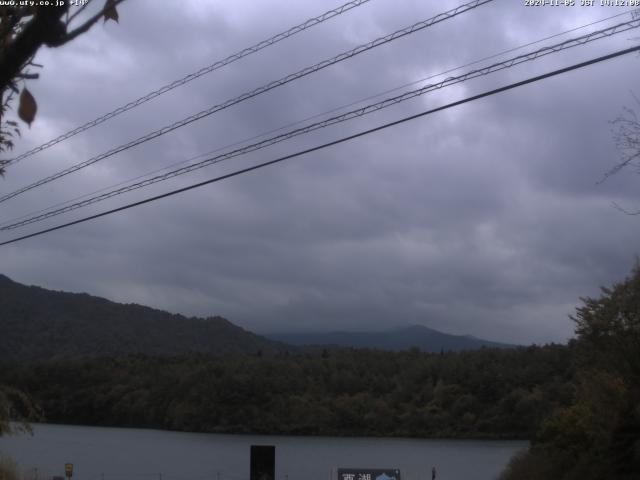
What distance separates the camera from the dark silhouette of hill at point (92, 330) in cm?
8688

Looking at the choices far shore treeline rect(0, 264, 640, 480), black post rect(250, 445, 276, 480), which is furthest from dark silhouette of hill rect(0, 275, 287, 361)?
black post rect(250, 445, 276, 480)

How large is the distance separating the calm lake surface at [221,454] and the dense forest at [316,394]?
2459mm

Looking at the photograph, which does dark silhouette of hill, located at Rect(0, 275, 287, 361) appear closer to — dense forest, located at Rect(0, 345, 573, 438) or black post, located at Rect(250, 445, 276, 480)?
dense forest, located at Rect(0, 345, 573, 438)

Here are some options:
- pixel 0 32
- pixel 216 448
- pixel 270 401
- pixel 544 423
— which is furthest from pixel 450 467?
pixel 0 32

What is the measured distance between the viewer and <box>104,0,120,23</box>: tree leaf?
15.0ft

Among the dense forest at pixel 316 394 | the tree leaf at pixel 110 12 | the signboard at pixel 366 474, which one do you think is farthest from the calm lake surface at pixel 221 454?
the tree leaf at pixel 110 12

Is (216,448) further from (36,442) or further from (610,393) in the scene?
(610,393)

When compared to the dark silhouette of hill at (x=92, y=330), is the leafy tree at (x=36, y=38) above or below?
below

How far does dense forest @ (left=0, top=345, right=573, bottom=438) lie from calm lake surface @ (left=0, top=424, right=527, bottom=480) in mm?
2459

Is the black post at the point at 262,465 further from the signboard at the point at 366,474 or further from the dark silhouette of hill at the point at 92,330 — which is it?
the dark silhouette of hill at the point at 92,330

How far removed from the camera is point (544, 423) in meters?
29.1

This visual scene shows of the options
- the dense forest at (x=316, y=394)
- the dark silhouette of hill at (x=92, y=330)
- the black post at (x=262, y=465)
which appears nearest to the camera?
the black post at (x=262, y=465)

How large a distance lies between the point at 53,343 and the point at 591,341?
252ft

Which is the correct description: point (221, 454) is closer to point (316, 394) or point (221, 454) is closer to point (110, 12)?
point (316, 394)
